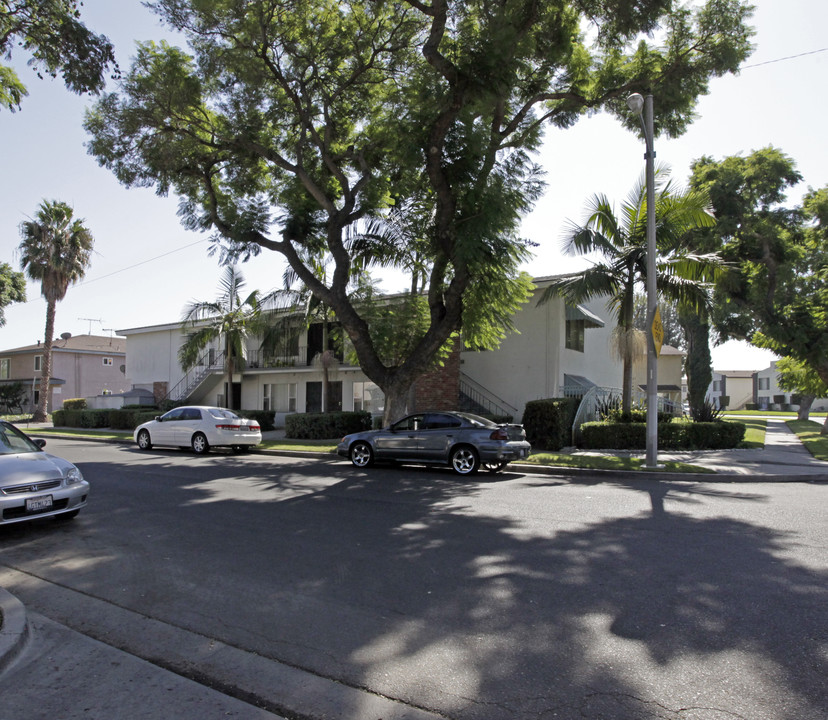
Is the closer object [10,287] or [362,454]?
[362,454]

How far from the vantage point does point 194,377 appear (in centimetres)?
3353

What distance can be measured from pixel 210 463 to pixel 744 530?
12780mm

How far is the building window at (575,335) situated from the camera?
83.3ft

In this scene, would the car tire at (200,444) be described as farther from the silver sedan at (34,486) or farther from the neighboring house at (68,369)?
the neighboring house at (68,369)

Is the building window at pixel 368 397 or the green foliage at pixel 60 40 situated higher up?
the green foliage at pixel 60 40

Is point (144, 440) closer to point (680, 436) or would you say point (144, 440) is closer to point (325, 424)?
point (325, 424)

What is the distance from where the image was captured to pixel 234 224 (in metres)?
19.9

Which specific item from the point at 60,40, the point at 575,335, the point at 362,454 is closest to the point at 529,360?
the point at 575,335

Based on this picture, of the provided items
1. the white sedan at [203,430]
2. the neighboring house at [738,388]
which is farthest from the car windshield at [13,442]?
the neighboring house at [738,388]

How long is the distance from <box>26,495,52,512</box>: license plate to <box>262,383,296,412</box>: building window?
2352 cm

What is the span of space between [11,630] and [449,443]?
33.7ft

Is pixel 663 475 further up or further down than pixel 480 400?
further down

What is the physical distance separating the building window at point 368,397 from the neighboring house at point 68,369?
27580 mm

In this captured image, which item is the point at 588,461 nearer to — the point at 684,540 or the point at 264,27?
the point at 684,540
